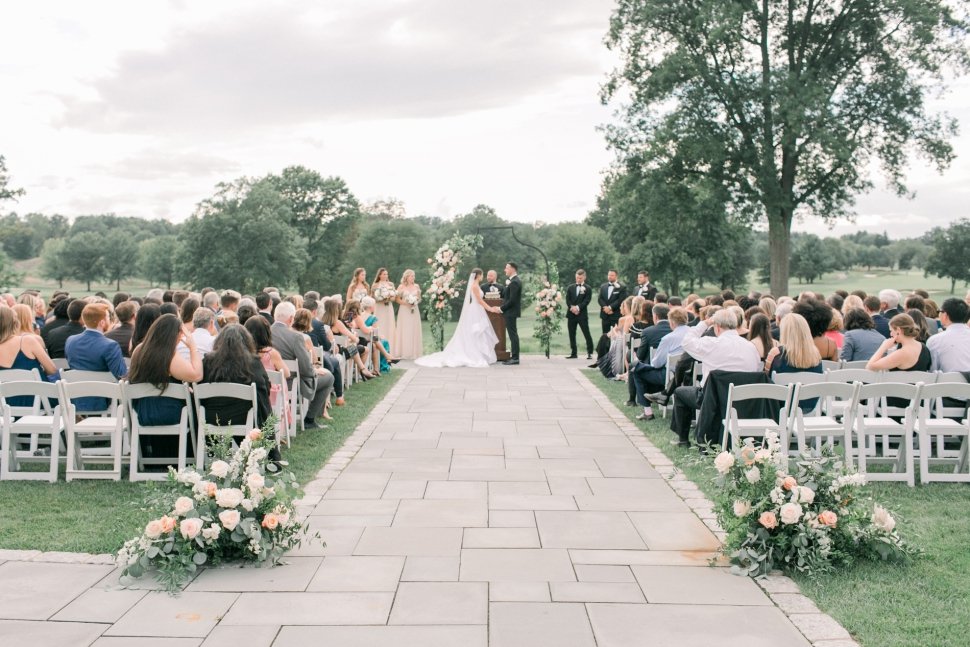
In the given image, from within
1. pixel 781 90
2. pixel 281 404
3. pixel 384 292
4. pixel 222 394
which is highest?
pixel 781 90

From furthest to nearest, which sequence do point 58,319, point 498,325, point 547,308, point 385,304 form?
point 547,308 < point 385,304 < point 498,325 < point 58,319

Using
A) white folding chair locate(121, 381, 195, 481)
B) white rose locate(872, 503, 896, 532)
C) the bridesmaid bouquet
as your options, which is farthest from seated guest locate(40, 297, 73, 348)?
Answer: white rose locate(872, 503, 896, 532)

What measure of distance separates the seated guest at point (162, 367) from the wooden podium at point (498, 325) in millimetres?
9995

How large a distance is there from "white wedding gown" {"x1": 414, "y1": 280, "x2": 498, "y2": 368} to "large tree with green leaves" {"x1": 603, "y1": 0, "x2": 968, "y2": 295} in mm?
10717

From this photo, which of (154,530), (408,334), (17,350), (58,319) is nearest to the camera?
(154,530)

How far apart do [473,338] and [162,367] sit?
10124 mm

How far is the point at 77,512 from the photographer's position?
18.9 feet

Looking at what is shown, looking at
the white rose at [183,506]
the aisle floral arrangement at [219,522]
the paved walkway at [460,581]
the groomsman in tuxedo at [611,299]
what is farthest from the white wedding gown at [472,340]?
the white rose at [183,506]

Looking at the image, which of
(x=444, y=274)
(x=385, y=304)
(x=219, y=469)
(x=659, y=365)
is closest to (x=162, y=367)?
(x=219, y=469)

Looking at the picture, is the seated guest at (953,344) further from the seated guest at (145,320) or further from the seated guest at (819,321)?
the seated guest at (145,320)

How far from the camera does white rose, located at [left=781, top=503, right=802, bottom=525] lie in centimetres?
464

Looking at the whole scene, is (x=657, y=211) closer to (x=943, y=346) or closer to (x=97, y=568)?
(x=943, y=346)

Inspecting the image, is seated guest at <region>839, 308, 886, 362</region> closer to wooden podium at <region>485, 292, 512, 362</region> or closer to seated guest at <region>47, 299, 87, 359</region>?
seated guest at <region>47, 299, 87, 359</region>

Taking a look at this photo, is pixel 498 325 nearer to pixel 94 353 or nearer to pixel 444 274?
pixel 444 274
